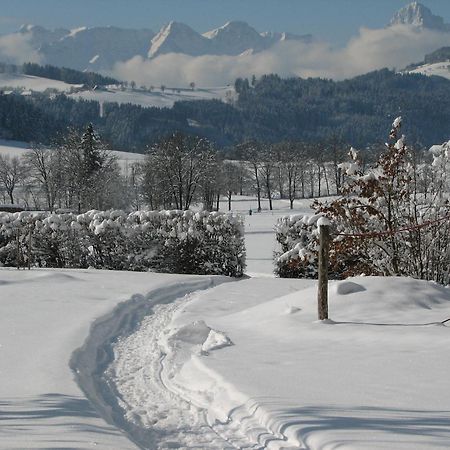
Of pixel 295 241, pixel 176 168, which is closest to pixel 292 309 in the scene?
pixel 295 241

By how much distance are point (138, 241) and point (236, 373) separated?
40.5ft

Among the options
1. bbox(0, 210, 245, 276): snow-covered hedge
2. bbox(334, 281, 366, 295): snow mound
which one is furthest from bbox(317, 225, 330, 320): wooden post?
bbox(0, 210, 245, 276): snow-covered hedge

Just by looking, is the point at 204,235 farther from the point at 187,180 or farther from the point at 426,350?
the point at 187,180

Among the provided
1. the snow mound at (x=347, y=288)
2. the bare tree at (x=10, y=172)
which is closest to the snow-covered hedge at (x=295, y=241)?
the snow mound at (x=347, y=288)

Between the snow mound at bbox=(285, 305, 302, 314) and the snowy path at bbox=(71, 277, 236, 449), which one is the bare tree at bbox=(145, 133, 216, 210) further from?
the snow mound at bbox=(285, 305, 302, 314)

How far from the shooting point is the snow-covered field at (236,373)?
4.84 metres

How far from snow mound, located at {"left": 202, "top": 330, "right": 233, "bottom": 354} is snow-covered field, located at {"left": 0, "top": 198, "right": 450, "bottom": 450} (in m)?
0.03

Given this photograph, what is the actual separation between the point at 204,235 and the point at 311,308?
30.0ft

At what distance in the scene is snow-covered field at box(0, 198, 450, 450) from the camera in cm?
484

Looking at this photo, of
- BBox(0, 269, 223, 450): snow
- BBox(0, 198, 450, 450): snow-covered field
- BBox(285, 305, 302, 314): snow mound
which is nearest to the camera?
BBox(0, 269, 223, 450): snow

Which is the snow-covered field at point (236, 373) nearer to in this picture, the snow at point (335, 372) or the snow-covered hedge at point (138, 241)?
the snow at point (335, 372)

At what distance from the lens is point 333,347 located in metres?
7.14

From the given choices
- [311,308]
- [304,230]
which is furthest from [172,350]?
[304,230]

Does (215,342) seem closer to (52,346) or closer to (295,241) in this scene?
(52,346)
